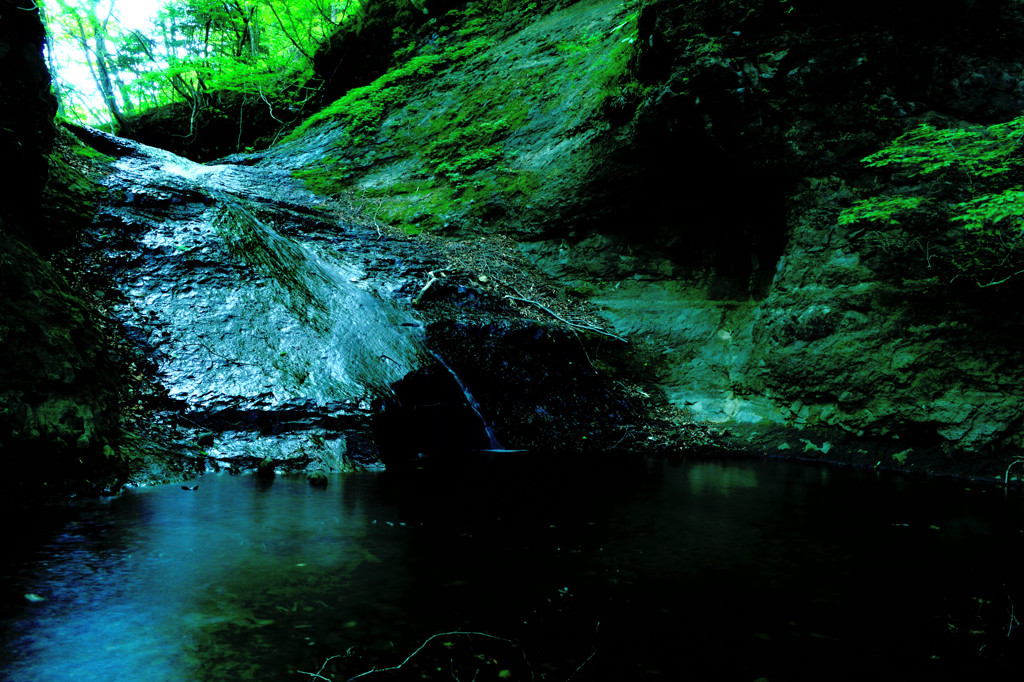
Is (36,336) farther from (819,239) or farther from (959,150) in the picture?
(959,150)

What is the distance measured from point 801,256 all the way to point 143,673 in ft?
32.0

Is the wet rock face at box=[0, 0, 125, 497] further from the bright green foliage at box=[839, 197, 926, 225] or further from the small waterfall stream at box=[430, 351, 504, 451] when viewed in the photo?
the bright green foliage at box=[839, 197, 926, 225]

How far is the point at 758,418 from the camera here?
9188mm

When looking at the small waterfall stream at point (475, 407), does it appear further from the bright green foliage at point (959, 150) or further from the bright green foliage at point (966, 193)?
the bright green foliage at point (959, 150)

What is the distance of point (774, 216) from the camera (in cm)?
1029

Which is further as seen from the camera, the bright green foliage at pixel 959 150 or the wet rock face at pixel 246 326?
the bright green foliage at pixel 959 150

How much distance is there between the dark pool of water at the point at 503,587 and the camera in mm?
2746

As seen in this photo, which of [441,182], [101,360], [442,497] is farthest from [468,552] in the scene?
[441,182]

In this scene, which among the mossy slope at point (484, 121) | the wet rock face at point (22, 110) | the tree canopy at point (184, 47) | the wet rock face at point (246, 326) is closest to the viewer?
the wet rock face at point (22, 110)

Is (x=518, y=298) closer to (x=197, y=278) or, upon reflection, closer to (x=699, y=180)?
(x=699, y=180)

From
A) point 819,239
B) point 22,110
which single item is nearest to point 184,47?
point 22,110

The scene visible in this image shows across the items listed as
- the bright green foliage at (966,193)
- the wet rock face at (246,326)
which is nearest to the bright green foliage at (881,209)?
the bright green foliage at (966,193)

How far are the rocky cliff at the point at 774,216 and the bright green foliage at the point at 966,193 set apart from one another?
0.26m

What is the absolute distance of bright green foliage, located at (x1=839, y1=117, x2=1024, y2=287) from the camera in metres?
7.27
